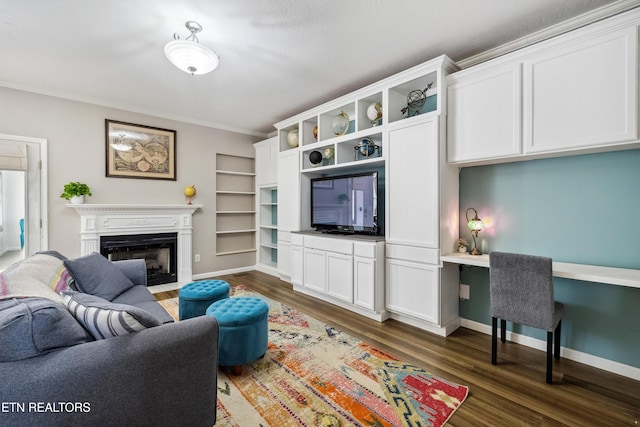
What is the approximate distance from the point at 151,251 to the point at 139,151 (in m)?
1.52

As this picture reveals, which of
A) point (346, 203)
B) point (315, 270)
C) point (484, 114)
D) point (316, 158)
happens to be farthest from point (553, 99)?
point (315, 270)

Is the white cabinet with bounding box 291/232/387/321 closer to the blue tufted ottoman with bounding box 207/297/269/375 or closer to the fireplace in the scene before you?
the blue tufted ottoman with bounding box 207/297/269/375

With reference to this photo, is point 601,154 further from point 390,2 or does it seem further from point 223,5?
point 223,5

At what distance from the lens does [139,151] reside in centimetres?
416

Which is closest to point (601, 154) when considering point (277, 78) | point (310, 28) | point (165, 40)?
point (310, 28)

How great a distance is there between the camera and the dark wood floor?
5.31ft

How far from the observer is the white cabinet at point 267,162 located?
486 centimetres

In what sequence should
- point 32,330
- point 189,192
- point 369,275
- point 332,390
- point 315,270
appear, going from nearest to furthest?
point 32,330
point 332,390
point 369,275
point 315,270
point 189,192

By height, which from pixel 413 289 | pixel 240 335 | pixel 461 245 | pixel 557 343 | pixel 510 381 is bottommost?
pixel 510 381

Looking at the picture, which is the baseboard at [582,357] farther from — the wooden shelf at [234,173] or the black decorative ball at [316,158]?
the wooden shelf at [234,173]

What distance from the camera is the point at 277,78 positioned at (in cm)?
318

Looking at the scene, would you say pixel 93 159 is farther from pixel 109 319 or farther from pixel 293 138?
pixel 109 319

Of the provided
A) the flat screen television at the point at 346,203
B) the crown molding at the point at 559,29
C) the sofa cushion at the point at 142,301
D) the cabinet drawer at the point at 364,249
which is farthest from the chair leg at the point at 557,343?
the sofa cushion at the point at 142,301

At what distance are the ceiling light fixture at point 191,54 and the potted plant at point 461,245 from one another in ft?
9.07
